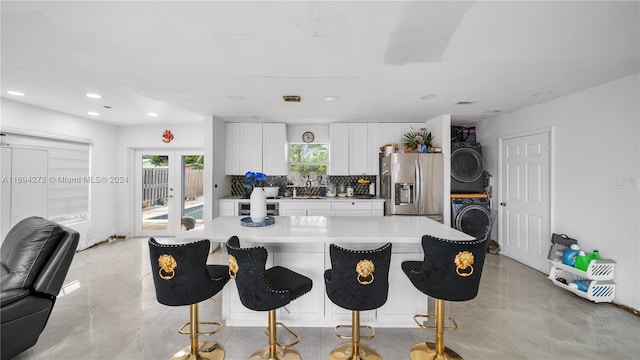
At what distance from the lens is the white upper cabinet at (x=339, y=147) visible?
202 inches

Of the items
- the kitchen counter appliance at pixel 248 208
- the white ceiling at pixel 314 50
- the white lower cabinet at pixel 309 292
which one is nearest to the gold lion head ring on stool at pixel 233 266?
the white lower cabinet at pixel 309 292

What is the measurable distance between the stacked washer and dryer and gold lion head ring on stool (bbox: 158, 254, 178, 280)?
4.20 metres

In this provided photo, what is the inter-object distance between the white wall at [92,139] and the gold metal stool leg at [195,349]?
140 inches

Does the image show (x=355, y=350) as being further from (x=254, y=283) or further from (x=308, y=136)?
(x=308, y=136)

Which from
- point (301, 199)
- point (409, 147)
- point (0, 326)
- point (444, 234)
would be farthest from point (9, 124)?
point (409, 147)

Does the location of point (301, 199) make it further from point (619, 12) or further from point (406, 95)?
point (619, 12)

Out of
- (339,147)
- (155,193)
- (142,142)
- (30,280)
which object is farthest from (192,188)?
(30,280)

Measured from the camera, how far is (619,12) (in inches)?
64.7

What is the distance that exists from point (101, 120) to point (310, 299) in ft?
16.7

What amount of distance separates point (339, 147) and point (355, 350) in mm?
3706

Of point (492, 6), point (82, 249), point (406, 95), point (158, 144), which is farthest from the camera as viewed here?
point (158, 144)

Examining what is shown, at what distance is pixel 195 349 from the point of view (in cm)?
196

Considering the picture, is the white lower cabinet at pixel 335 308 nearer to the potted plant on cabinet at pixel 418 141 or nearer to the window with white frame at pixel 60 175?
the potted plant on cabinet at pixel 418 141

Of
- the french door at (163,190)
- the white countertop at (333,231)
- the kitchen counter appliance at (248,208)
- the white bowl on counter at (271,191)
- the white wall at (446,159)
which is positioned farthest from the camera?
the french door at (163,190)
